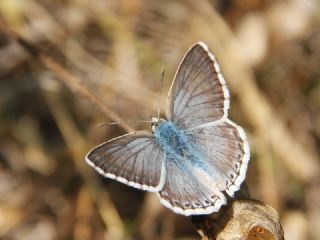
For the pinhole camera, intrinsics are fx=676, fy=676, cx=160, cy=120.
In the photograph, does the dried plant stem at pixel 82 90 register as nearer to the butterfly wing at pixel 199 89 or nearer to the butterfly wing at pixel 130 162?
the butterfly wing at pixel 130 162

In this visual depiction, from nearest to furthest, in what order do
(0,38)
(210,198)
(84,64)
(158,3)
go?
(210,198) → (84,64) → (0,38) → (158,3)

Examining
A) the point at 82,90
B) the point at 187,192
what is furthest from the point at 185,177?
the point at 82,90

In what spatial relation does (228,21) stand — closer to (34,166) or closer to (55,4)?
(55,4)

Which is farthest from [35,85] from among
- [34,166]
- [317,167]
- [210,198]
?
[210,198]

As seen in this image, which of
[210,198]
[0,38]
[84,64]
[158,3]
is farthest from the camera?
[158,3]

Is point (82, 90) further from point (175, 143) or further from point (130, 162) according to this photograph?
point (175, 143)

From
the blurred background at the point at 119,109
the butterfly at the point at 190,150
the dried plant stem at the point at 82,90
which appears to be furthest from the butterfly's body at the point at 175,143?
the blurred background at the point at 119,109
